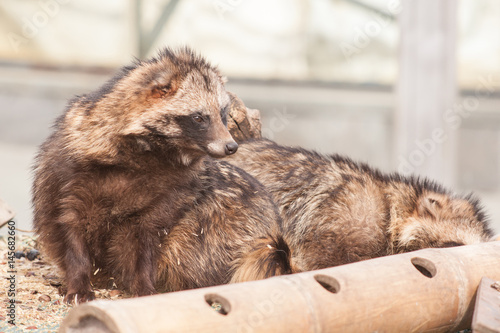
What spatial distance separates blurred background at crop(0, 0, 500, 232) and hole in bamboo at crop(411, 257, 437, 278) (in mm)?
4465

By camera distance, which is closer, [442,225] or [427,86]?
[442,225]

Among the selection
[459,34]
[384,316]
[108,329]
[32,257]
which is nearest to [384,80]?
[459,34]

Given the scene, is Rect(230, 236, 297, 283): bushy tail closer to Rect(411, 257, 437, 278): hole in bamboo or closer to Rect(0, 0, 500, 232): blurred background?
Rect(411, 257, 437, 278): hole in bamboo

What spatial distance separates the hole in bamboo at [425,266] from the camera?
3082 millimetres

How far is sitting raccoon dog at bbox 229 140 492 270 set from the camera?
3990mm

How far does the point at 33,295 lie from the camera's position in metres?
3.33

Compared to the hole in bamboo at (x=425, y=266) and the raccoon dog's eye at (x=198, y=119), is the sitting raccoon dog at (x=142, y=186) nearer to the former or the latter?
the raccoon dog's eye at (x=198, y=119)

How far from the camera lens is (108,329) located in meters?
2.16

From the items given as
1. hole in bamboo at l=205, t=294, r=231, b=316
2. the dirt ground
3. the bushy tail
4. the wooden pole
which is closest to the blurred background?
the wooden pole

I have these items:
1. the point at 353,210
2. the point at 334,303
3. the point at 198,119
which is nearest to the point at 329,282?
the point at 334,303

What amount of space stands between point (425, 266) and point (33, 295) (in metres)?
1.87

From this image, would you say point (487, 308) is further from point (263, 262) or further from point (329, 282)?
point (263, 262)

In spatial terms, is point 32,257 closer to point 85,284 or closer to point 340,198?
point 85,284

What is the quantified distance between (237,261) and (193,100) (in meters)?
0.84
